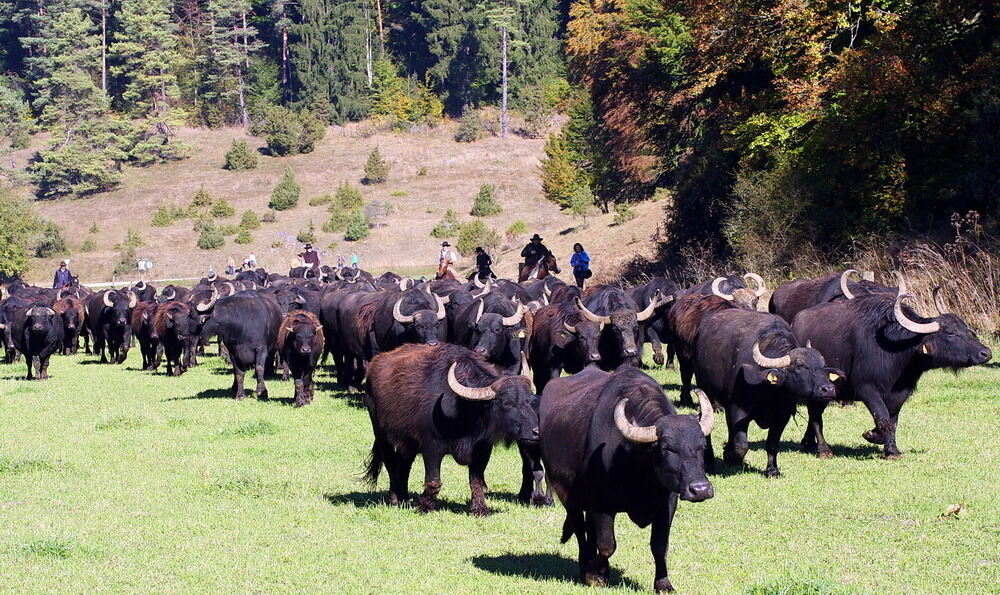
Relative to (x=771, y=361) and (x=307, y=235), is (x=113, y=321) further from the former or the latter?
(x=307, y=235)

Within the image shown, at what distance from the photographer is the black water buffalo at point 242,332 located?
753 inches

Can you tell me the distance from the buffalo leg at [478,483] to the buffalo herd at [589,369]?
0.04 feet

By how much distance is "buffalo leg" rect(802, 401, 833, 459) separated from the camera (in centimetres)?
1273

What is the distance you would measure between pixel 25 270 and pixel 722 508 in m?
66.2

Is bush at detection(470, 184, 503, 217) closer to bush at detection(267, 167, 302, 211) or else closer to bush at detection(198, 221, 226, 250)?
bush at detection(267, 167, 302, 211)

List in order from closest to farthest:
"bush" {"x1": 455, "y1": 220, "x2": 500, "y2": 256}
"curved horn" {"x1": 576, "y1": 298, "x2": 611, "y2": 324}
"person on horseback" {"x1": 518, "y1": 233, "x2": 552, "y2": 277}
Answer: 1. "curved horn" {"x1": 576, "y1": 298, "x2": 611, "y2": 324}
2. "person on horseback" {"x1": 518, "y1": 233, "x2": 552, "y2": 277}
3. "bush" {"x1": 455, "y1": 220, "x2": 500, "y2": 256}

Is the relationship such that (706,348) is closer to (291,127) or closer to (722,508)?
(722,508)

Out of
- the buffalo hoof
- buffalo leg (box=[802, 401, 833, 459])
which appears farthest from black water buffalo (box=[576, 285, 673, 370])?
the buffalo hoof

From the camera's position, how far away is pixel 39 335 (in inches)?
921

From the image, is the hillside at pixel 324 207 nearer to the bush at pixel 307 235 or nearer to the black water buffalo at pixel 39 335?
the bush at pixel 307 235

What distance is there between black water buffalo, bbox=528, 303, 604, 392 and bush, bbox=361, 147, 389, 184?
248ft

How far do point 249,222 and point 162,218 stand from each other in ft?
23.3

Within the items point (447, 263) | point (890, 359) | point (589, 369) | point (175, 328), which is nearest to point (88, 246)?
point (447, 263)

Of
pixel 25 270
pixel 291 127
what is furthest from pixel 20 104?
pixel 25 270
